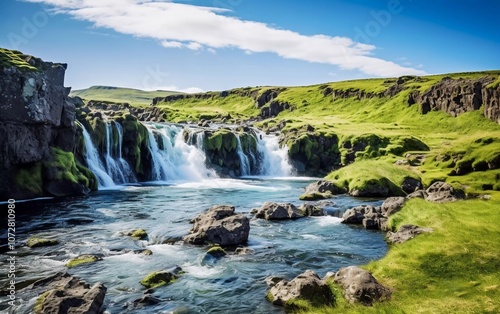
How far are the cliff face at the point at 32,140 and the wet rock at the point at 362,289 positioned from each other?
4685 cm

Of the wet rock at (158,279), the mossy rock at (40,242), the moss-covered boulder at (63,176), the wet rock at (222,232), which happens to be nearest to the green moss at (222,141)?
the moss-covered boulder at (63,176)

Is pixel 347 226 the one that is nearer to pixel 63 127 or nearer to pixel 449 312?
pixel 449 312

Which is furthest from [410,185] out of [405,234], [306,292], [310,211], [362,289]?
[306,292]

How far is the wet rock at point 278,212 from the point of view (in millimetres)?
41344

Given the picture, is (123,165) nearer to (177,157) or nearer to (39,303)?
(177,157)

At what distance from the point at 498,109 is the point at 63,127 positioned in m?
124

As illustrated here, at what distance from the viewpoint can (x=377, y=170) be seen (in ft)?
203

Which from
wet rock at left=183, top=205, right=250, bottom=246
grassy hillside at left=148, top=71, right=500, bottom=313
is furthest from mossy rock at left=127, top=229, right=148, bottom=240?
grassy hillside at left=148, top=71, right=500, bottom=313

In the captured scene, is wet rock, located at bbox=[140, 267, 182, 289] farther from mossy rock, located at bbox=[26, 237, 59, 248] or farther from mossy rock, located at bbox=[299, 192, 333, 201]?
mossy rock, located at bbox=[299, 192, 333, 201]

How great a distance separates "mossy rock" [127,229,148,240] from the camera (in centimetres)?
3338

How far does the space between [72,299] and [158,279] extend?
598cm

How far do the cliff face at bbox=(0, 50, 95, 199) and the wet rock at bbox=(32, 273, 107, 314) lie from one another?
37.1 meters

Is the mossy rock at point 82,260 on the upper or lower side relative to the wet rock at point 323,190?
lower

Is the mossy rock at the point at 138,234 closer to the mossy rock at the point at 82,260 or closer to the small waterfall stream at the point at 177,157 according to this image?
the mossy rock at the point at 82,260
